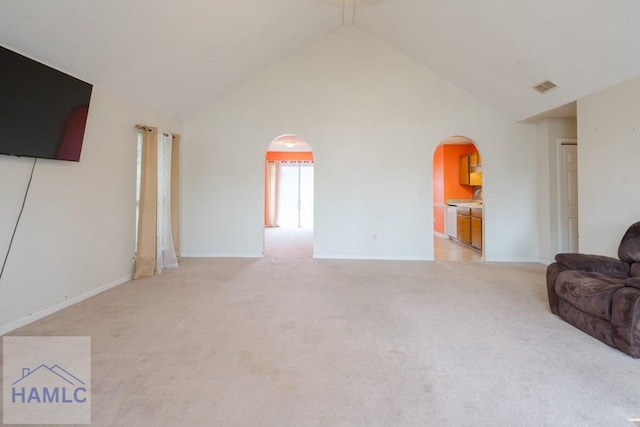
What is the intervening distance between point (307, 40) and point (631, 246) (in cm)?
490

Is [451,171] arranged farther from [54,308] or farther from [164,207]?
[54,308]

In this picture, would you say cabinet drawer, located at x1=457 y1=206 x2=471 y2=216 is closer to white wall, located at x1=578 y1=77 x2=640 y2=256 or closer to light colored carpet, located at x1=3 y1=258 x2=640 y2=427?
white wall, located at x1=578 y1=77 x2=640 y2=256

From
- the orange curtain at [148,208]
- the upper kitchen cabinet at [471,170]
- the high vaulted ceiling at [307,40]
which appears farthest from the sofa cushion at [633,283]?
the orange curtain at [148,208]

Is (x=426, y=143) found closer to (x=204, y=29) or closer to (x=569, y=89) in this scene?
(x=569, y=89)

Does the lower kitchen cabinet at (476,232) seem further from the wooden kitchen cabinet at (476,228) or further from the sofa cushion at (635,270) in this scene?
the sofa cushion at (635,270)

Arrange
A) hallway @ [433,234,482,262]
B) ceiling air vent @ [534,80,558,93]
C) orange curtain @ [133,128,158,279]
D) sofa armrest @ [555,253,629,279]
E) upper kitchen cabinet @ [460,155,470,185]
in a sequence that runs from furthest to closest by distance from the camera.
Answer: upper kitchen cabinet @ [460,155,470,185] < hallway @ [433,234,482,262] < orange curtain @ [133,128,158,279] < ceiling air vent @ [534,80,558,93] < sofa armrest @ [555,253,629,279]

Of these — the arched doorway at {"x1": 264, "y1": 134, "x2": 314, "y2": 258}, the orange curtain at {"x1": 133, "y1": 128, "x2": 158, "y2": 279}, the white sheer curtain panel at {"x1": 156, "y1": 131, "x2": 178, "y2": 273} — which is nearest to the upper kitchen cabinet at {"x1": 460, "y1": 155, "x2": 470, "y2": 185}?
the arched doorway at {"x1": 264, "y1": 134, "x2": 314, "y2": 258}

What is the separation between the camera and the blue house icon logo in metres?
1.51

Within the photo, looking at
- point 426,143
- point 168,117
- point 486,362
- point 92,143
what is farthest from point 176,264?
point 426,143

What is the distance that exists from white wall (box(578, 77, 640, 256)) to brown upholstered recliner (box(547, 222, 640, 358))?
63 centimetres

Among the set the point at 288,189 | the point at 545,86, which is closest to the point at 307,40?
the point at 545,86

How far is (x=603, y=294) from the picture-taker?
6.73 ft

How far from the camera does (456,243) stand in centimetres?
670

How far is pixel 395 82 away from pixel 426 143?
1.17 m
